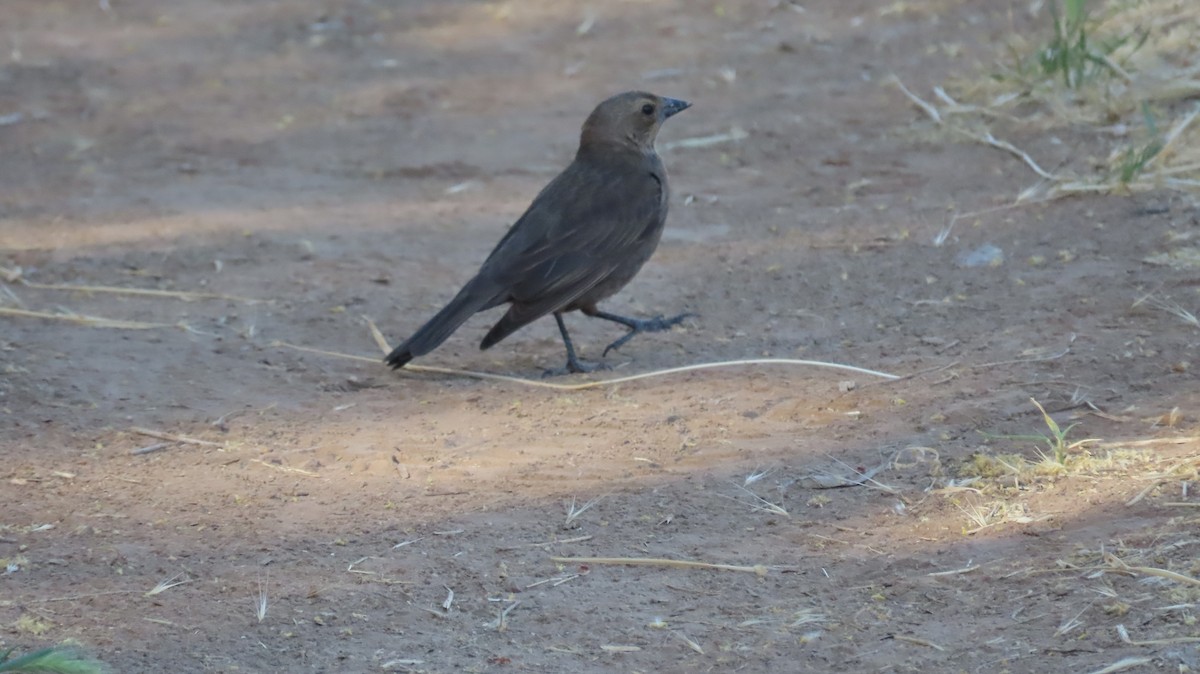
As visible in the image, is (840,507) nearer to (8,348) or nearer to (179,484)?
(179,484)

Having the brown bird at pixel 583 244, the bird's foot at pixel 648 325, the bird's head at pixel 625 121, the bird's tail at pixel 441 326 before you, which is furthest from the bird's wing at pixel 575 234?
the bird's foot at pixel 648 325

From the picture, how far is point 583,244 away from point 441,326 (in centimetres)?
70

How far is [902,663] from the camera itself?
10.3 feet

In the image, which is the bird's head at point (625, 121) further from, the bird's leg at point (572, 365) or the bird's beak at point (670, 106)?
the bird's leg at point (572, 365)

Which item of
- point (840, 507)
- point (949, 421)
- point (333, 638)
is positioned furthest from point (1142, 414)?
point (333, 638)

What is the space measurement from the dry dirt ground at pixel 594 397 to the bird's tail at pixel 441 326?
0.17 meters

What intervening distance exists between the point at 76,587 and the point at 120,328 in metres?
2.39

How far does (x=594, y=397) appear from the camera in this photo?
5.18 metres

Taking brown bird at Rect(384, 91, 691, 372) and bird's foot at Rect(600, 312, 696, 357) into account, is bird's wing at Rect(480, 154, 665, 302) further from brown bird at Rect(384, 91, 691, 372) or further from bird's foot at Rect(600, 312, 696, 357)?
bird's foot at Rect(600, 312, 696, 357)

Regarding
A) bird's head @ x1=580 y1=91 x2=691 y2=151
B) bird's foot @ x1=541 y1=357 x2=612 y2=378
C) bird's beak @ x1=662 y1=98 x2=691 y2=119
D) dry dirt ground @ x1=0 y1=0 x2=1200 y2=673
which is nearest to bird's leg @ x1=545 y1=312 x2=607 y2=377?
bird's foot @ x1=541 y1=357 x2=612 y2=378

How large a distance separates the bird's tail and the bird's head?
1100 millimetres

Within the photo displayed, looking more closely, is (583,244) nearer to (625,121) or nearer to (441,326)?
(441,326)

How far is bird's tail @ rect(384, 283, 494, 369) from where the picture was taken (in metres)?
5.30

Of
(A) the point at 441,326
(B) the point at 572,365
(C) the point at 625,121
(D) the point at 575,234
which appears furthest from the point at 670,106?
(A) the point at 441,326
